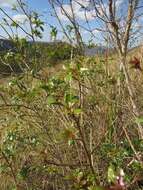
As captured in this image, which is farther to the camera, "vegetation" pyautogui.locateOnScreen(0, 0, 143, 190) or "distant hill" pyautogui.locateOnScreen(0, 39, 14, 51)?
"distant hill" pyautogui.locateOnScreen(0, 39, 14, 51)

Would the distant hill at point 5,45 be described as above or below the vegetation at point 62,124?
above

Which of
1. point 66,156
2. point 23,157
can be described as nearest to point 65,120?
point 66,156

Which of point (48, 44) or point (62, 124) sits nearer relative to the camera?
point (62, 124)

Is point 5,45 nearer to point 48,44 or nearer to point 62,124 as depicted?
point 48,44

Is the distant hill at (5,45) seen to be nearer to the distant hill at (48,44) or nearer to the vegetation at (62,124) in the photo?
the distant hill at (48,44)

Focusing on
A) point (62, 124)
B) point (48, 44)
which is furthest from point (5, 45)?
point (62, 124)

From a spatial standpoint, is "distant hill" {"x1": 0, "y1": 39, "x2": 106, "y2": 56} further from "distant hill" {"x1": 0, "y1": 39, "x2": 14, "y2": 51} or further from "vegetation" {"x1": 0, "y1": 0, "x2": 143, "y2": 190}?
"vegetation" {"x1": 0, "y1": 0, "x2": 143, "y2": 190}

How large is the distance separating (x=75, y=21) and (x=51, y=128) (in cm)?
92

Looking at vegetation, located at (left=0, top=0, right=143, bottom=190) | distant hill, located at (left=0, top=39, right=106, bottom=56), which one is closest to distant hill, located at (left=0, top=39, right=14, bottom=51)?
distant hill, located at (left=0, top=39, right=106, bottom=56)

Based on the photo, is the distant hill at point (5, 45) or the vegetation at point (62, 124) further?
the distant hill at point (5, 45)

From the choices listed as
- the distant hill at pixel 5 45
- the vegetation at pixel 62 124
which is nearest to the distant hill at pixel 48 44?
the distant hill at pixel 5 45

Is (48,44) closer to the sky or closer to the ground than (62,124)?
closer to the sky

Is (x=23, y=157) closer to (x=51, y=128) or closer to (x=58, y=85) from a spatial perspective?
(x=51, y=128)

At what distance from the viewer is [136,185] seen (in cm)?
356
